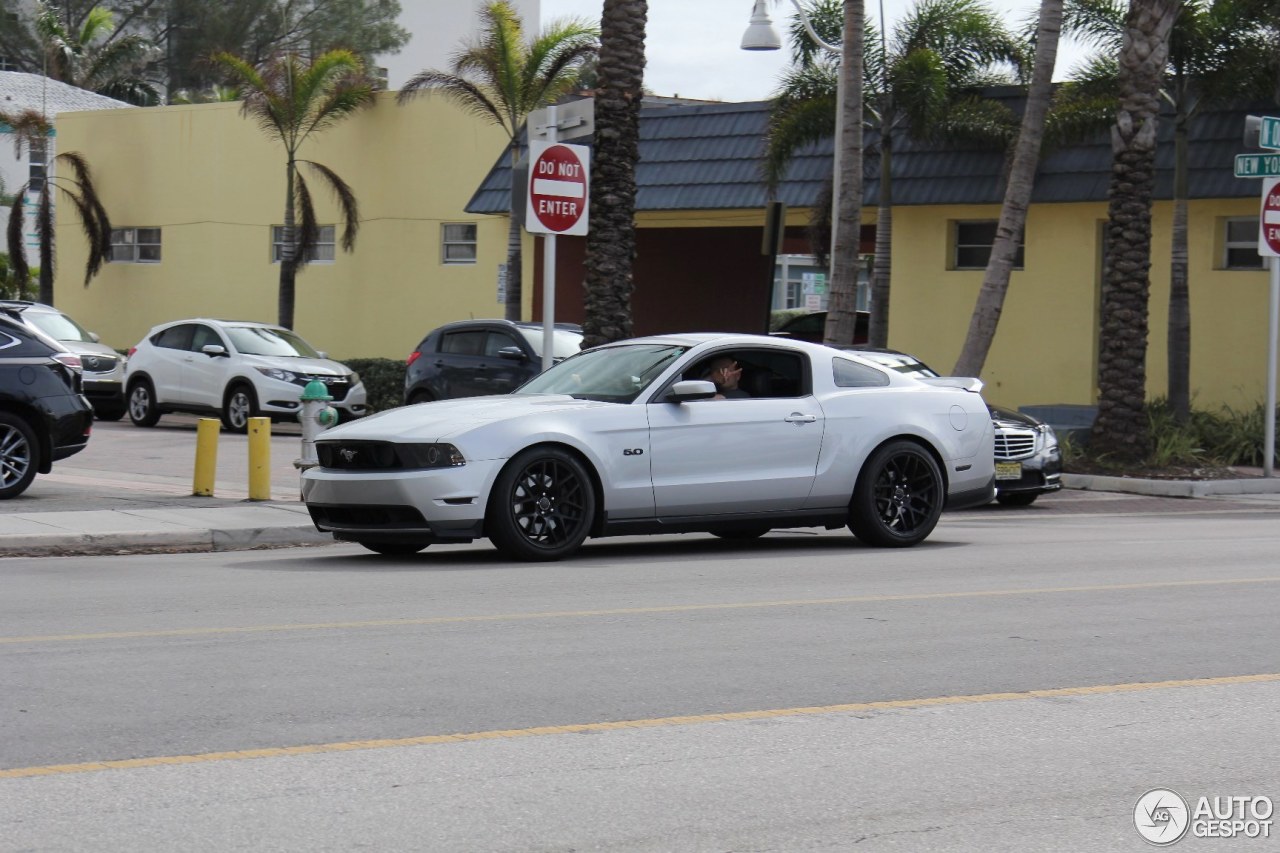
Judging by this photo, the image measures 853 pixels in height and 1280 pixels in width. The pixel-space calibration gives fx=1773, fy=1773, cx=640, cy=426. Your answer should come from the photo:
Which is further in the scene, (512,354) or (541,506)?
(512,354)

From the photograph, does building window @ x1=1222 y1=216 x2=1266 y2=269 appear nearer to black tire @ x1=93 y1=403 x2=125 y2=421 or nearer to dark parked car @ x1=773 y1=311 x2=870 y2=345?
dark parked car @ x1=773 y1=311 x2=870 y2=345

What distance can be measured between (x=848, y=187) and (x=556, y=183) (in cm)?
908

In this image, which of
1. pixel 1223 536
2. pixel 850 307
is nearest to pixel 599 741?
pixel 1223 536

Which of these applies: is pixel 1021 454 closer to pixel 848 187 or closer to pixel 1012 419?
pixel 1012 419

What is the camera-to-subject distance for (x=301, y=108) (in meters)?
33.2

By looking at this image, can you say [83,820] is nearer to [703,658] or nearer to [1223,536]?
[703,658]

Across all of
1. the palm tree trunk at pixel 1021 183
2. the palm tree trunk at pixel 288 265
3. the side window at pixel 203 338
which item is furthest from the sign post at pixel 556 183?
the palm tree trunk at pixel 288 265

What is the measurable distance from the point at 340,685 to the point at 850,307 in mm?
17332

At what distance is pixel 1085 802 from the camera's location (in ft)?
18.3

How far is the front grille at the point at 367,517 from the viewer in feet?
37.3

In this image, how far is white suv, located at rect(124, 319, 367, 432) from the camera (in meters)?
25.6

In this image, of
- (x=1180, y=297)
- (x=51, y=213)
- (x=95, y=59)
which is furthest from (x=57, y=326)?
(x=95, y=59)

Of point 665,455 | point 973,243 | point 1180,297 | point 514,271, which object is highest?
point 973,243

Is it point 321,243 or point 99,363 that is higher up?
point 321,243
